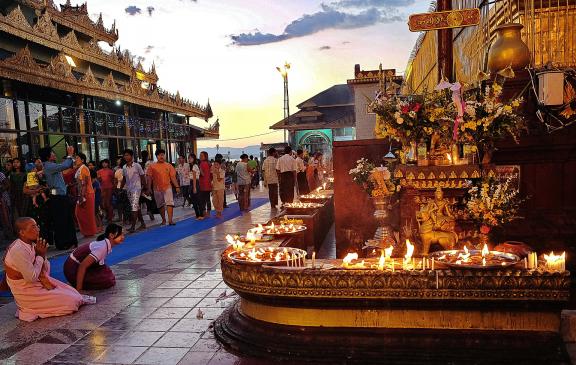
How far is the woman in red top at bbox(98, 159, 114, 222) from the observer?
38.8ft

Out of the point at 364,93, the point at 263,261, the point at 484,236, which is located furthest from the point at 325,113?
the point at 263,261

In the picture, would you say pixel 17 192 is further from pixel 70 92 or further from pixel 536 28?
pixel 536 28

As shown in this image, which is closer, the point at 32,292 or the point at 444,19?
the point at 444,19

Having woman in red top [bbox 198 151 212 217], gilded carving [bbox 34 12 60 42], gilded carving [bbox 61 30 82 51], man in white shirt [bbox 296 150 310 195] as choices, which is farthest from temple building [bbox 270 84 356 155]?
gilded carving [bbox 34 12 60 42]

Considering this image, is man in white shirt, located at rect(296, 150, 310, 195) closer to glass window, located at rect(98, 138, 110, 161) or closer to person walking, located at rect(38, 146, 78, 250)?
glass window, located at rect(98, 138, 110, 161)

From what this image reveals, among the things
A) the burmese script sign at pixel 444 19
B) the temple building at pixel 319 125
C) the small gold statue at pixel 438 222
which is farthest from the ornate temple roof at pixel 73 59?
the temple building at pixel 319 125

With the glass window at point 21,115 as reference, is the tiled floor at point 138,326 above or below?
below

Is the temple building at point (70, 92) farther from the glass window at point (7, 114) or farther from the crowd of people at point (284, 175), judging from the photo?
the crowd of people at point (284, 175)

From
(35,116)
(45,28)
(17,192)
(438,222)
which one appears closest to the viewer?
(438,222)

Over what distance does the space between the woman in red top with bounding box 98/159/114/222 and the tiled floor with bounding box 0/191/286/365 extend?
16.8ft

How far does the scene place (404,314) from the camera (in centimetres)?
389

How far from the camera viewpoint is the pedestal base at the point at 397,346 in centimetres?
363

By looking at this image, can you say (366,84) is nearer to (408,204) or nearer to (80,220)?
(80,220)

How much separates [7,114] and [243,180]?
20.7 ft
